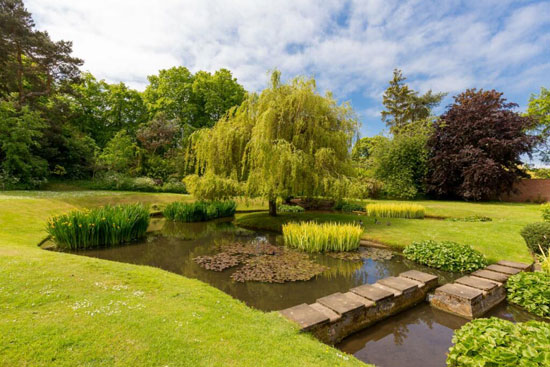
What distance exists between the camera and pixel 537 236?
6.54 metres

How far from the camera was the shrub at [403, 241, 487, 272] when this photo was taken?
6.09 meters

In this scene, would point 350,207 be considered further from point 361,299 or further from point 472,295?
point 361,299

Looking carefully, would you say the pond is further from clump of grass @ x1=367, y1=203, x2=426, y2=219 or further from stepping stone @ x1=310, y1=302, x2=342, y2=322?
clump of grass @ x1=367, y1=203, x2=426, y2=219

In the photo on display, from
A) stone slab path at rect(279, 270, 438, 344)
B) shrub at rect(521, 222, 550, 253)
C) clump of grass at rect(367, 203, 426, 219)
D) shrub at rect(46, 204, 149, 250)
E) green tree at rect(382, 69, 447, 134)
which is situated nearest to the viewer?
stone slab path at rect(279, 270, 438, 344)

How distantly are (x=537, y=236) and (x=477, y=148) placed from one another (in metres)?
14.2

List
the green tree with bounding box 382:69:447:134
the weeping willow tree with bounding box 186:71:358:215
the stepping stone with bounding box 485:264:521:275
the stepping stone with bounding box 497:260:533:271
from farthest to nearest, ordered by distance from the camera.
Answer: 1. the green tree with bounding box 382:69:447:134
2. the weeping willow tree with bounding box 186:71:358:215
3. the stepping stone with bounding box 497:260:533:271
4. the stepping stone with bounding box 485:264:521:275

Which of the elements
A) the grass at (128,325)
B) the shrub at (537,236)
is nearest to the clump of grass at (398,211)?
the shrub at (537,236)

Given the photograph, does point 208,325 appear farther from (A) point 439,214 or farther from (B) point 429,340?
(A) point 439,214

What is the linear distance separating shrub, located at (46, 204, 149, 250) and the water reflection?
0.43 metres

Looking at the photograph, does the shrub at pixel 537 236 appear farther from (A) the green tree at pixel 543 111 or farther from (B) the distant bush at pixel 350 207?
(A) the green tree at pixel 543 111

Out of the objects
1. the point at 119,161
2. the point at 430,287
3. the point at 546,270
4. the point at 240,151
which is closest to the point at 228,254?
the point at 240,151

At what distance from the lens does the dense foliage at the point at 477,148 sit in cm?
1734

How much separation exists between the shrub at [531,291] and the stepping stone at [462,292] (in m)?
0.89

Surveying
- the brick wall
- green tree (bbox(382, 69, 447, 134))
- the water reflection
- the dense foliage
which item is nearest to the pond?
the water reflection
